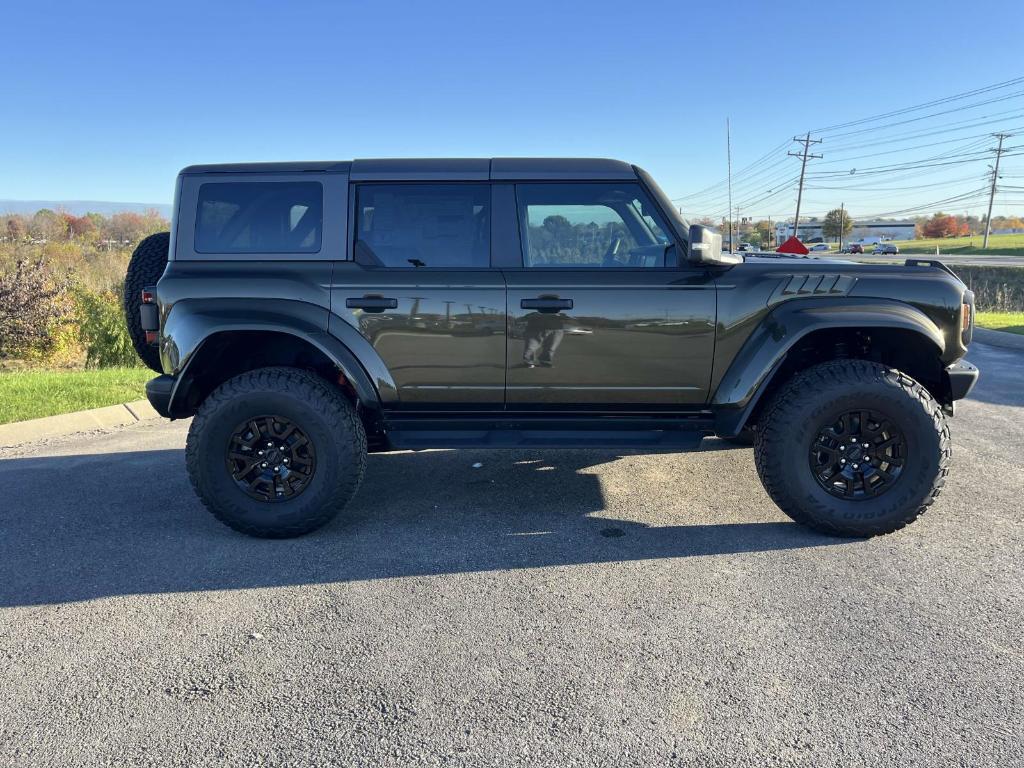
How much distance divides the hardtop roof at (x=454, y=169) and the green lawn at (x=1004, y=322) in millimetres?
11070

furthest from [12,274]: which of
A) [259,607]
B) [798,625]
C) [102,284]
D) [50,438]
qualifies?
[798,625]

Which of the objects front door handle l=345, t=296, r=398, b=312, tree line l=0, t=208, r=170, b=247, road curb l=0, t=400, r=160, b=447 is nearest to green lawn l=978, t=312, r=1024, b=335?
front door handle l=345, t=296, r=398, b=312

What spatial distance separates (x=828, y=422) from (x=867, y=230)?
4715 inches

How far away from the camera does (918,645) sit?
2.79m

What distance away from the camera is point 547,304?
3850 mm

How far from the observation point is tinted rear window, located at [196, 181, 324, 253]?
400 centimetres

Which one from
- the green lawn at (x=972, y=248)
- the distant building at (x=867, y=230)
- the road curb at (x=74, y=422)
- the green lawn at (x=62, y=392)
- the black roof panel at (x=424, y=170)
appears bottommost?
the road curb at (x=74, y=422)

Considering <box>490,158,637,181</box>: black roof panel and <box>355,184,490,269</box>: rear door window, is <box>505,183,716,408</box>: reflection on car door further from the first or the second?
<box>355,184,490,269</box>: rear door window

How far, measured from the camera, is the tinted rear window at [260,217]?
13.1ft

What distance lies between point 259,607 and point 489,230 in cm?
226

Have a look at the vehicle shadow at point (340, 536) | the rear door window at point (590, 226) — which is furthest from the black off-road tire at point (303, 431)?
the rear door window at point (590, 226)

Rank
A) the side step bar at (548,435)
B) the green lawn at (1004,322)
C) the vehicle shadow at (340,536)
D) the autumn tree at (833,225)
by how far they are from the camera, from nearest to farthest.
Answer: the vehicle shadow at (340,536) → the side step bar at (548,435) → the green lawn at (1004,322) → the autumn tree at (833,225)

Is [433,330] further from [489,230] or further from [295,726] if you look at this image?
[295,726]

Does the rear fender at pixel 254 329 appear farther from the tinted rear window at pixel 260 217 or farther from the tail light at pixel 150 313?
the tinted rear window at pixel 260 217
